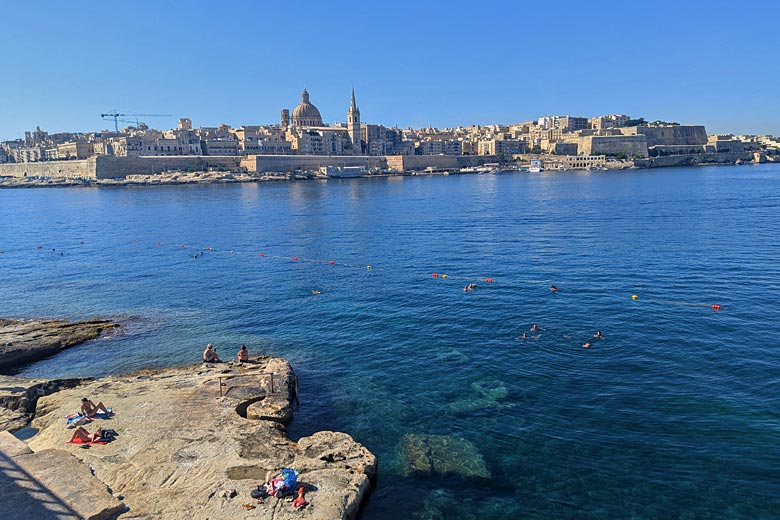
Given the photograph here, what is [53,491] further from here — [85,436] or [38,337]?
[38,337]

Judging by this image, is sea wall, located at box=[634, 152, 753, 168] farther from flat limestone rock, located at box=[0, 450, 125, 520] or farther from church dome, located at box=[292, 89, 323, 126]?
flat limestone rock, located at box=[0, 450, 125, 520]

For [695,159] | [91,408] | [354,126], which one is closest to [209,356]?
[91,408]

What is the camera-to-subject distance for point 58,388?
14781 mm

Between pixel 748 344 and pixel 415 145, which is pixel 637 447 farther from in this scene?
pixel 415 145

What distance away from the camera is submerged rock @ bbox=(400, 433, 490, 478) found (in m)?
11.2

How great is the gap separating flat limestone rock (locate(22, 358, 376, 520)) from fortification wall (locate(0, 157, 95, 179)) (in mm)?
121949

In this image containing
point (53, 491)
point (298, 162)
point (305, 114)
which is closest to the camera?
point (53, 491)

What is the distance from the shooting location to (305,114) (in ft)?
558

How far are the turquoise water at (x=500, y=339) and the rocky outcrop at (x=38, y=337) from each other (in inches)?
27.9

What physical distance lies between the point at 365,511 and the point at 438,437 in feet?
9.43

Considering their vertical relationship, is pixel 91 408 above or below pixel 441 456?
above

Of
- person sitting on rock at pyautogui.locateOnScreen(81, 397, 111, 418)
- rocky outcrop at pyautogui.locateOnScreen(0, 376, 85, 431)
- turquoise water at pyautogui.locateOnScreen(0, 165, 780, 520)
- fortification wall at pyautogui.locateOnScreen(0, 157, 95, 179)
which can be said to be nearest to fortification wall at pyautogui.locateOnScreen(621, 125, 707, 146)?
turquoise water at pyautogui.locateOnScreen(0, 165, 780, 520)

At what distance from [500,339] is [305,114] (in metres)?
161

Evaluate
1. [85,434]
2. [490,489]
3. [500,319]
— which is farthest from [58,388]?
[500,319]
